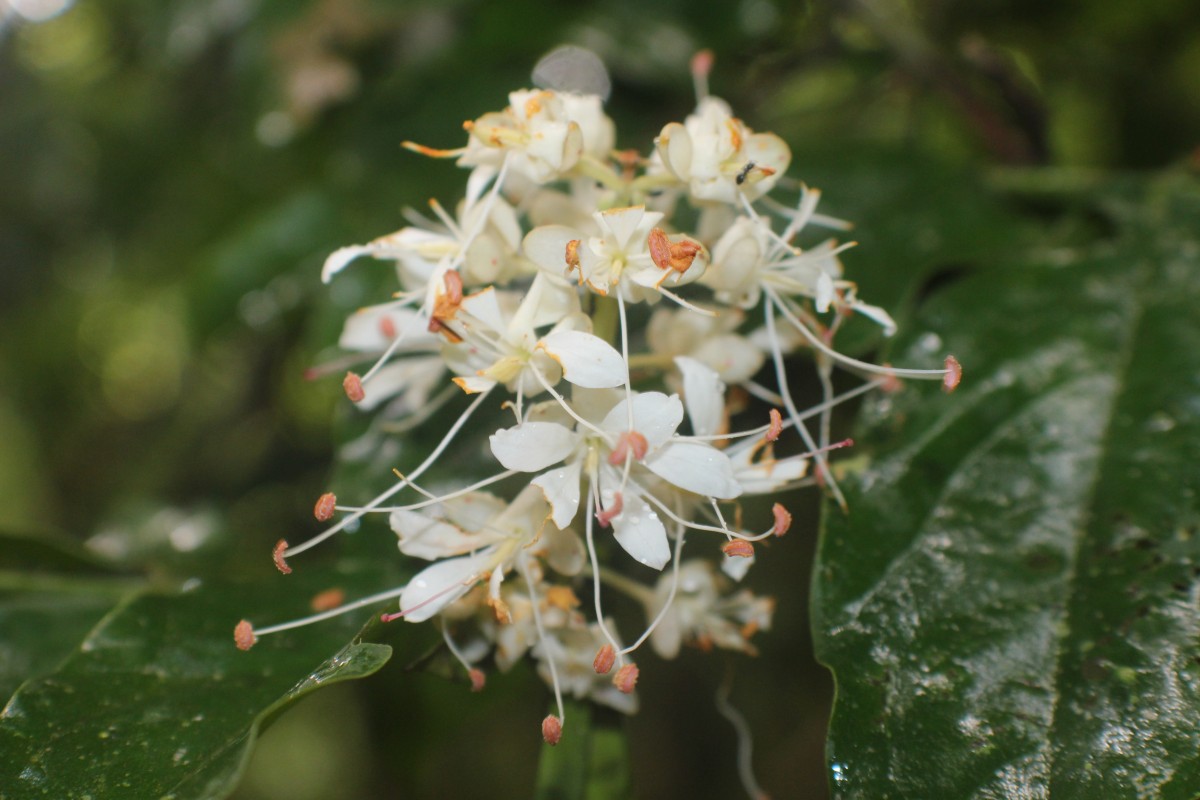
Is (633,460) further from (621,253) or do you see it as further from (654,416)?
(621,253)

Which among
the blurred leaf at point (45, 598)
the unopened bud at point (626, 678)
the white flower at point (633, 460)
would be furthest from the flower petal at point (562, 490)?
the blurred leaf at point (45, 598)

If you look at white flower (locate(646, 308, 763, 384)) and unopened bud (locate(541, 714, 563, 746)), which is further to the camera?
white flower (locate(646, 308, 763, 384))

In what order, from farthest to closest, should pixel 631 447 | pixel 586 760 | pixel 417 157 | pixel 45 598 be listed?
pixel 417 157, pixel 45 598, pixel 586 760, pixel 631 447

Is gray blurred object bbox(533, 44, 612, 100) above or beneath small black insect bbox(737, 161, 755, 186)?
beneath

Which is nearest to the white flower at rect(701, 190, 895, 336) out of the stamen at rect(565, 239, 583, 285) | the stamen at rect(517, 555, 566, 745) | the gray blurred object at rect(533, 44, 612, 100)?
the stamen at rect(565, 239, 583, 285)

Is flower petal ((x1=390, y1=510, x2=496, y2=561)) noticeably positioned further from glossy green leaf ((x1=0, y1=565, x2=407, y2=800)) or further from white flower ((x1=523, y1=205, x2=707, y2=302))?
white flower ((x1=523, y1=205, x2=707, y2=302))

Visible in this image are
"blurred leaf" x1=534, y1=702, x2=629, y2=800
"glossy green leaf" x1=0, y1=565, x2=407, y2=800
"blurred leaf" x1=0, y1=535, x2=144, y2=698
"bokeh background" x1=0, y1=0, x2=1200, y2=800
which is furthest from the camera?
"bokeh background" x1=0, y1=0, x2=1200, y2=800

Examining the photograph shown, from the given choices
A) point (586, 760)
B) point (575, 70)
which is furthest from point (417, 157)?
point (586, 760)

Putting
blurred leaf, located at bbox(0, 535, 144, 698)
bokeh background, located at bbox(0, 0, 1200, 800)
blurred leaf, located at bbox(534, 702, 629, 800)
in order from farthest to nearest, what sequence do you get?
bokeh background, located at bbox(0, 0, 1200, 800)
blurred leaf, located at bbox(0, 535, 144, 698)
blurred leaf, located at bbox(534, 702, 629, 800)
